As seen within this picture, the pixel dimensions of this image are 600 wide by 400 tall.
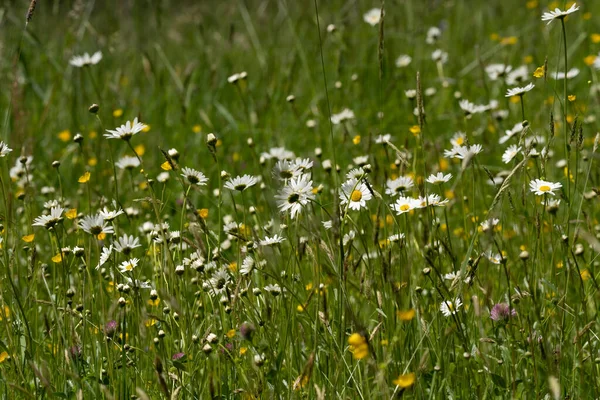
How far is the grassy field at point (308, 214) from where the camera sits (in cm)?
159

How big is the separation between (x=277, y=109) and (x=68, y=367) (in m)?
2.35

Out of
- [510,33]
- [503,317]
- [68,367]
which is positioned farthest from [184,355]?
[510,33]

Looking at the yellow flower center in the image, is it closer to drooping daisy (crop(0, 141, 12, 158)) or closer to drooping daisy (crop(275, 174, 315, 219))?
drooping daisy (crop(275, 174, 315, 219))

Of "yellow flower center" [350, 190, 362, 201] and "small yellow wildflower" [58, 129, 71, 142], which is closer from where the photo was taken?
"yellow flower center" [350, 190, 362, 201]

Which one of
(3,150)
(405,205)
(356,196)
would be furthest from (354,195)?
(3,150)

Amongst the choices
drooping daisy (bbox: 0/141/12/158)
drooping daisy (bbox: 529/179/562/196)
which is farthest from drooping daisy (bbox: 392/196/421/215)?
drooping daisy (bbox: 0/141/12/158)

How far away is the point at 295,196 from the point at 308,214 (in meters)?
0.05

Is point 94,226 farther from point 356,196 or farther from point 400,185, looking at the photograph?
point 400,185

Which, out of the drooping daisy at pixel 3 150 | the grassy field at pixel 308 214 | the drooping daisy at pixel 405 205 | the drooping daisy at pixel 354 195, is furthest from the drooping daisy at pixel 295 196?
the drooping daisy at pixel 3 150

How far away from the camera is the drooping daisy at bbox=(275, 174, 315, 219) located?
1614 millimetres

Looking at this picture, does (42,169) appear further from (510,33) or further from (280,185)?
(510,33)

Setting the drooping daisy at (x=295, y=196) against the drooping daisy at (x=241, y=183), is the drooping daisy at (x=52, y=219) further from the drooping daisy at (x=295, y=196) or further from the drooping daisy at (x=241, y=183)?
the drooping daisy at (x=295, y=196)

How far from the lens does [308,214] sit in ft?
5.25

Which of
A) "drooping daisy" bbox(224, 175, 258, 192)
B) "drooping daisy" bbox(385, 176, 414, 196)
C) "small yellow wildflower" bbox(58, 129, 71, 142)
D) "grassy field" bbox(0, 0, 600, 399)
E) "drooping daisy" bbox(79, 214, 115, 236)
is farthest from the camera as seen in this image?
"small yellow wildflower" bbox(58, 129, 71, 142)
